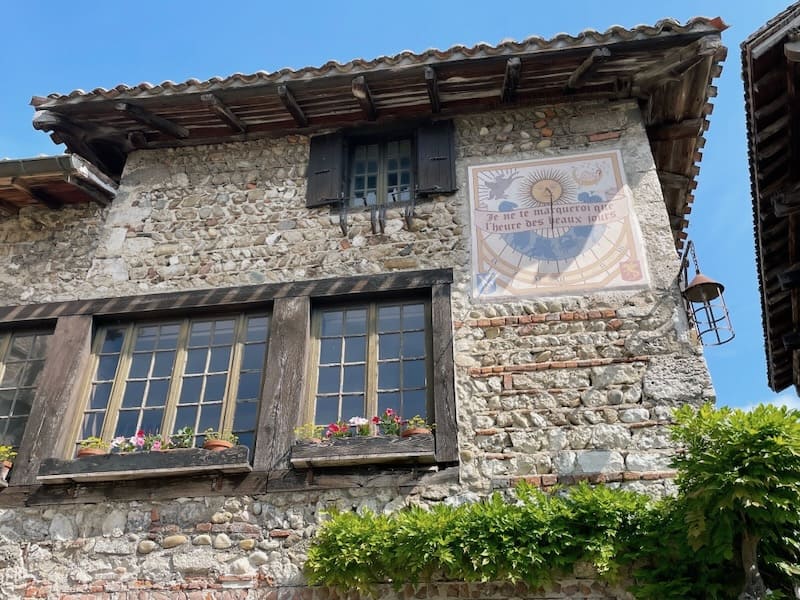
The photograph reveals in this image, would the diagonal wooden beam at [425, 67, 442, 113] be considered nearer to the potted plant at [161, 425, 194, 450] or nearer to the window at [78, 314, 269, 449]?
the window at [78, 314, 269, 449]

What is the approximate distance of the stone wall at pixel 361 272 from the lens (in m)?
5.00

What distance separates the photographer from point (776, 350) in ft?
28.2

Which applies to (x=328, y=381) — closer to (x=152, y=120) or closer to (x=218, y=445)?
(x=218, y=445)

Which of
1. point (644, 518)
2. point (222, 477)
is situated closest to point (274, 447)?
point (222, 477)

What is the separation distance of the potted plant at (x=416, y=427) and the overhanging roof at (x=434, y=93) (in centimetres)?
311

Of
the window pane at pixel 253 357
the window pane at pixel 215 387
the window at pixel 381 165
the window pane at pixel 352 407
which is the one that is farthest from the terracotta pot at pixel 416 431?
the window at pixel 381 165

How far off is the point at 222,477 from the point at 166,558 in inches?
26.4

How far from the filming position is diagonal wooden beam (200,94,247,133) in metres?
6.61

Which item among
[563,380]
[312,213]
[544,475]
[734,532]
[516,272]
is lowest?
[734,532]

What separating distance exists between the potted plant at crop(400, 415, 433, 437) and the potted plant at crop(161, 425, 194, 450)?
1.72 meters

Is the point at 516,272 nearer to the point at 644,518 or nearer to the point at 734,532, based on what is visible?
the point at 644,518

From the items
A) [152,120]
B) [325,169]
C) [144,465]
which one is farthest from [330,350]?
[152,120]

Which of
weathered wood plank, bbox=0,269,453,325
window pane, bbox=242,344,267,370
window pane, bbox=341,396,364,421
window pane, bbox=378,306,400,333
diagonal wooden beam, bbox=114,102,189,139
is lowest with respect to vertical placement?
window pane, bbox=341,396,364,421

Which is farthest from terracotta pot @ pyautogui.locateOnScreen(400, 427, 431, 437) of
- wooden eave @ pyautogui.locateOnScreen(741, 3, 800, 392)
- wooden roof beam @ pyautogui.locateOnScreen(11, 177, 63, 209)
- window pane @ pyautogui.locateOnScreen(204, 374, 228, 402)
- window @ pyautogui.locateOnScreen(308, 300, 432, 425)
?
wooden roof beam @ pyautogui.locateOnScreen(11, 177, 63, 209)
